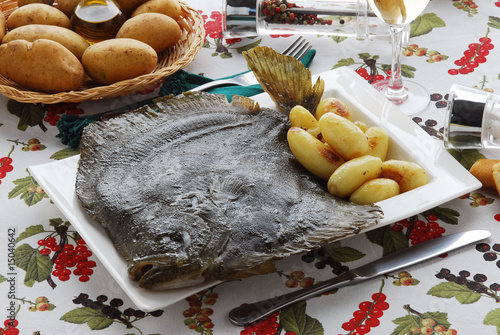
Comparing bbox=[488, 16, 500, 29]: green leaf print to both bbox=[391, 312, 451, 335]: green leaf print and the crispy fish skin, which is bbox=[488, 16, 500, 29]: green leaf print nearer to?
the crispy fish skin

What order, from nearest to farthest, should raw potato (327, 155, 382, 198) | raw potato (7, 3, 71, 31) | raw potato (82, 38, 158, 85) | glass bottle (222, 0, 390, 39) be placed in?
raw potato (327, 155, 382, 198)
raw potato (82, 38, 158, 85)
raw potato (7, 3, 71, 31)
glass bottle (222, 0, 390, 39)

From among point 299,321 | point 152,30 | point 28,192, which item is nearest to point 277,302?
point 299,321

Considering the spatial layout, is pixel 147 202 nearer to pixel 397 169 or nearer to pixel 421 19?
pixel 397 169

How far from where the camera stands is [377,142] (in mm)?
1148

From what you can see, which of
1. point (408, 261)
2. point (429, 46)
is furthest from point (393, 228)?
point (429, 46)

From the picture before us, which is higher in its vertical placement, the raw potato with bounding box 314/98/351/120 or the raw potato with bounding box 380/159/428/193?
Result: the raw potato with bounding box 314/98/351/120

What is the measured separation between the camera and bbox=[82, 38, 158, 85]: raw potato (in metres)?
1.37

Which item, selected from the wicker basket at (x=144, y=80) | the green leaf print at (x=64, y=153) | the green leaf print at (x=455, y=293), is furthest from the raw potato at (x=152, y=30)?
the green leaf print at (x=455, y=293)

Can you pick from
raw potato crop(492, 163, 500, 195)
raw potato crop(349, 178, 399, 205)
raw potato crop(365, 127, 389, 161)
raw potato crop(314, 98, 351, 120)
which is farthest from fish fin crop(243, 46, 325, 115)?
raw potato crop(492, 163, 500, 195)

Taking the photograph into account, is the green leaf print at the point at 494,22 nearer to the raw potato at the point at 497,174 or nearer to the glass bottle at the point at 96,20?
the raw potato at the point at 497,174

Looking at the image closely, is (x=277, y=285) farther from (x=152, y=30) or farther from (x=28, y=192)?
(x=152, y=30)

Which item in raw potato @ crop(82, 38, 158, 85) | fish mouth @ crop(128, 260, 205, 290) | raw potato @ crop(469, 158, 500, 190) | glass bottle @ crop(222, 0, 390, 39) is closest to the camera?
fish mouth @ crop(128, 260, 205, 290)

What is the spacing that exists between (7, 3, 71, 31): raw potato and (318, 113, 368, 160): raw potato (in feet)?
2.62

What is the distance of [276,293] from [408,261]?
0.76 feet
